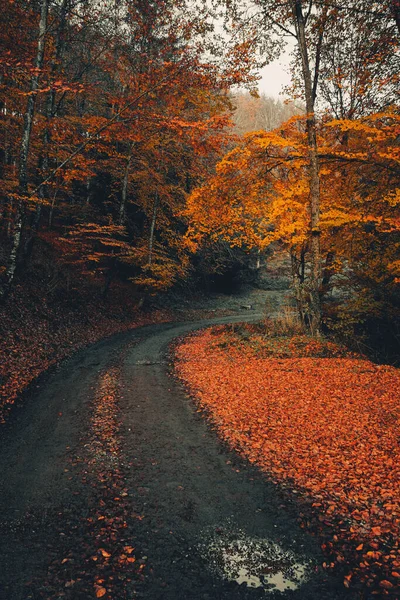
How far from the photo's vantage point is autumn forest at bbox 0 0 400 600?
4809mm

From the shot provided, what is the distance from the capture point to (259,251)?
14672 mm

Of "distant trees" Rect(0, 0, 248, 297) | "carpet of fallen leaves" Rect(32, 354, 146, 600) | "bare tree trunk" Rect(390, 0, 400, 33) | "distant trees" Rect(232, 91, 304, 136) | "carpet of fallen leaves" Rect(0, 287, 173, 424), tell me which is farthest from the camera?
"distant trees" Rect(232, 91, 304, 136)

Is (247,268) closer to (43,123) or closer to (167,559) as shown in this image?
(43,123)

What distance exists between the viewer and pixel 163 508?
15.3 ft

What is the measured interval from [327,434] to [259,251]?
9528mm

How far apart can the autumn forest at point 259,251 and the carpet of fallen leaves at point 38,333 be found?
89mm

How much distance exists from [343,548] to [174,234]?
71.4ft

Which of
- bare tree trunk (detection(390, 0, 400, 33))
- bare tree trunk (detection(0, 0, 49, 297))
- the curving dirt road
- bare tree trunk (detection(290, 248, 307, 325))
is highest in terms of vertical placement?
bare tree trunk (detection(390, 0, 400, 33))

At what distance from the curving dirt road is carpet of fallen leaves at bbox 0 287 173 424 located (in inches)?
80.4

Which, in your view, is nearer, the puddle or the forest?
the puddle

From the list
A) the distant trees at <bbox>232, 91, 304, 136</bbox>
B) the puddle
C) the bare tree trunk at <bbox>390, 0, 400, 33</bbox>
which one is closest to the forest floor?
the puddle

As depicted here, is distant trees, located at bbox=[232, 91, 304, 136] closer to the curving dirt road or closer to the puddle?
the curving dirt road

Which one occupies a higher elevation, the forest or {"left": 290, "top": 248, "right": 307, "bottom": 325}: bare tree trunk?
the forest

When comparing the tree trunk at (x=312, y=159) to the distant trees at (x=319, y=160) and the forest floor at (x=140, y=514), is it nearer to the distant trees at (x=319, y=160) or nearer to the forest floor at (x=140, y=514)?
the distant trees at (x=319, y=160)
